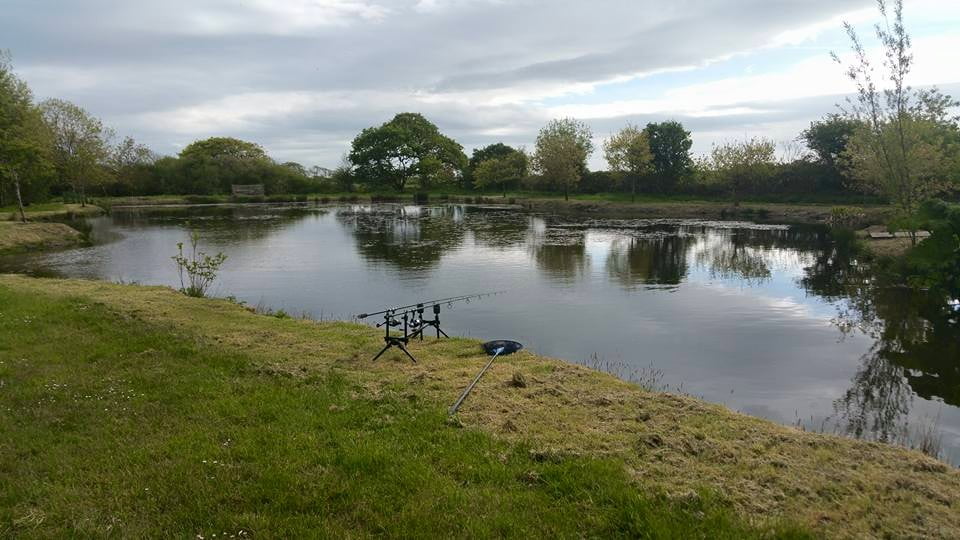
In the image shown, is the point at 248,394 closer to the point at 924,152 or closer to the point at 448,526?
the point at 448,526

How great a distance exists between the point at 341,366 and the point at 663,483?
5.14 meters

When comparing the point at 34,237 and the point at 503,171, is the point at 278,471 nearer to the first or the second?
the point at 34,237

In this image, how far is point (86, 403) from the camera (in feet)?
21.3

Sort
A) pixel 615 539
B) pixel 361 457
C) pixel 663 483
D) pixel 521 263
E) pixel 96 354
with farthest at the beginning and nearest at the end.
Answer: pixel 521 263
pixel 96 354
pixel 361 457
pixel 663 483
pixel 615 539

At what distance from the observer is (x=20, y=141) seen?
3381cm

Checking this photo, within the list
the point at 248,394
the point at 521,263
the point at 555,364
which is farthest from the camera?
the point at 521,263

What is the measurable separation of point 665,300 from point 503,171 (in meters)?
61.1

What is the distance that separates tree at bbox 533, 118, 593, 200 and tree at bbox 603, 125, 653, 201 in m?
4.04

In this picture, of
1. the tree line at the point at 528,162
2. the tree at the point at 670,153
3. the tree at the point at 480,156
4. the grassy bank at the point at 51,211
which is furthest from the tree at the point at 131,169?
the tree at the point at 670,153

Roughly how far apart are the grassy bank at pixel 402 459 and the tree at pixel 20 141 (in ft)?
108

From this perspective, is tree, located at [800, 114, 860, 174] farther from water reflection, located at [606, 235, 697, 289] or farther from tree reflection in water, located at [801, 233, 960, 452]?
tree reflection in water, located at [801, 233, 960, 452]

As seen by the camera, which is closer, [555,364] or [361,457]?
[361,457]

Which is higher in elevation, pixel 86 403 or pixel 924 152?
pixel 924 152

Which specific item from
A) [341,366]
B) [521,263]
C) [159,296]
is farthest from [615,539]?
[521,263]
